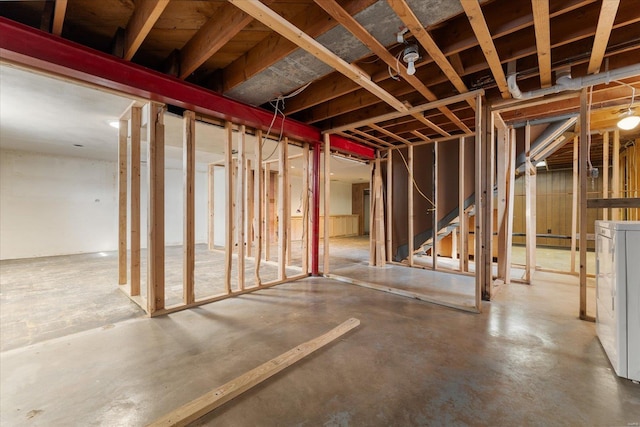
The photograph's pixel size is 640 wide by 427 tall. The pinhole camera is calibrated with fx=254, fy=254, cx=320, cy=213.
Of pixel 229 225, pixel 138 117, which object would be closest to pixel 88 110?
pixel 138 117

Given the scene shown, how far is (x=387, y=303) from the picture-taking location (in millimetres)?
3021

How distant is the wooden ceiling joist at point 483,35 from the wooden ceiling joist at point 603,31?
605 millimetres

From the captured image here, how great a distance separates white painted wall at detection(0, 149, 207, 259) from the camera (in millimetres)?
5270

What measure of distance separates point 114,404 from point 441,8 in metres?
3.18

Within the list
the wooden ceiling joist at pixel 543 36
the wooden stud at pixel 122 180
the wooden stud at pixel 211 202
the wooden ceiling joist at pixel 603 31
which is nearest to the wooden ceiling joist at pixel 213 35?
the wooden stud at pixel 122 180

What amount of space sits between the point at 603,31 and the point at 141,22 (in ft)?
11.3

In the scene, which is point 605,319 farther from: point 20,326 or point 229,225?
point 20,326

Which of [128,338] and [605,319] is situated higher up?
[605,319]

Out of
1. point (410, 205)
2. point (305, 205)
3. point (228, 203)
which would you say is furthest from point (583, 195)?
point (228, 203)

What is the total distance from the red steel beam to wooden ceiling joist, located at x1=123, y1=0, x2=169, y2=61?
182 mm

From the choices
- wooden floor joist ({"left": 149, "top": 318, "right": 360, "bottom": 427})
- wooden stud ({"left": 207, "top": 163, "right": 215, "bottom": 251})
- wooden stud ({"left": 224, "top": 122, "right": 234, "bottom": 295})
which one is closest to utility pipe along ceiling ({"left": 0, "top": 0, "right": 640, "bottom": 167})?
wooden stud ({"left": 224, "top": 122, "right": 234, "bottom": 295})

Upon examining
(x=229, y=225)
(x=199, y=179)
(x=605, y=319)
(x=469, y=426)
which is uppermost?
(x=199, y=179)

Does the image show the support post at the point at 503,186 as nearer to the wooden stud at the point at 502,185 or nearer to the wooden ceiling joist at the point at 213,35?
the wooden stud at the point at 502,185

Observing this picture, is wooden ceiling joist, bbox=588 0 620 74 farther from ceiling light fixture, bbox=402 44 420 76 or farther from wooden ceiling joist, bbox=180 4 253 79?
wooden ceiling joist, bbox=180 4 253 79
